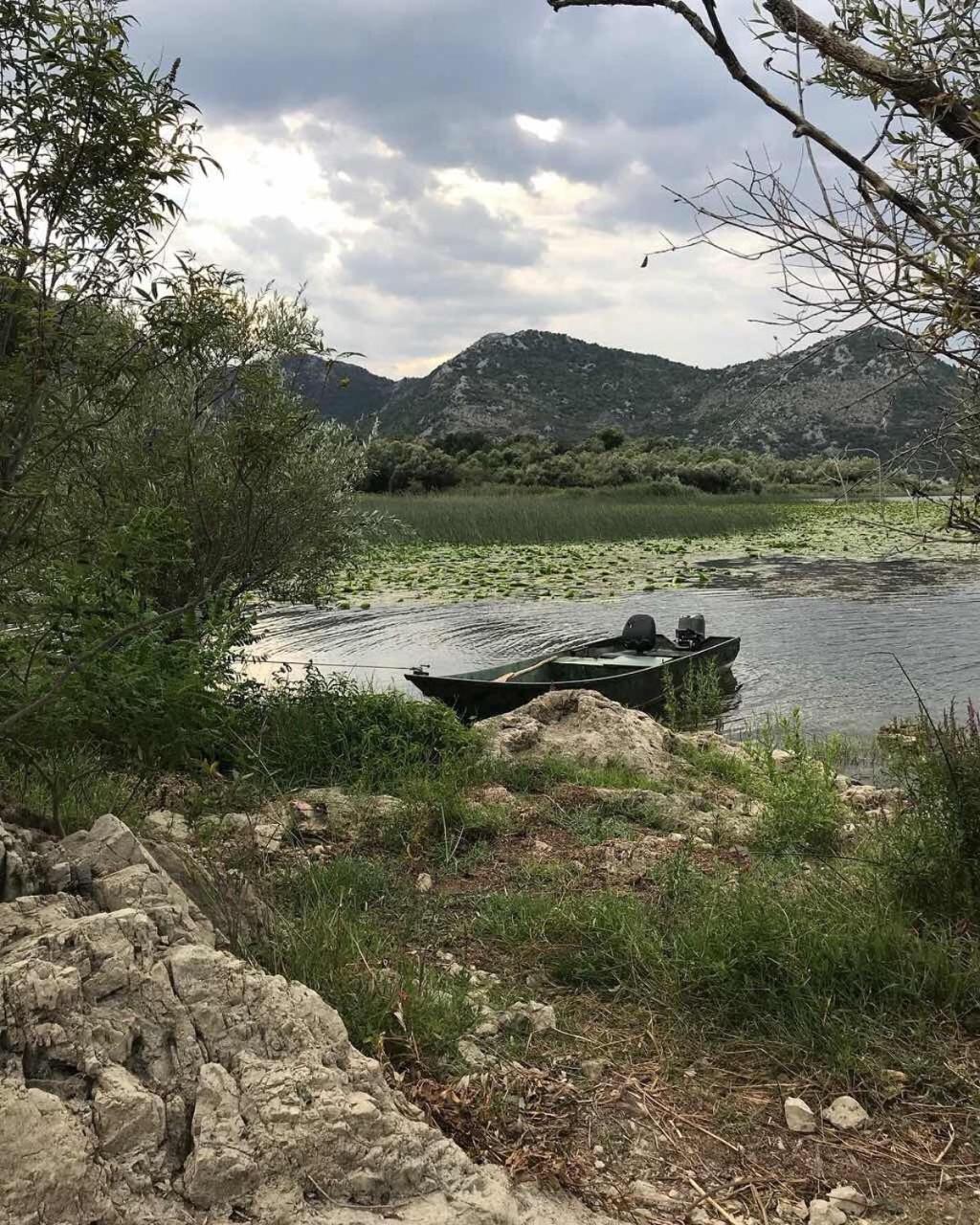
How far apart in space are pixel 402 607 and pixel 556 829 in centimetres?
1326

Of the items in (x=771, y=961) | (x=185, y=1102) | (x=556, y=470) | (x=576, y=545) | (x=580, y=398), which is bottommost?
(x=771, y=961)

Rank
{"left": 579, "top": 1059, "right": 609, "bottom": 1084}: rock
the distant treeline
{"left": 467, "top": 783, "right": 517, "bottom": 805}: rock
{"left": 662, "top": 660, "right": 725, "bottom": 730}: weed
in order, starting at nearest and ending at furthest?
{"left": 579, "top": 1059, "right": 609, "bottom": 1084}: rock → {"left": 467, "top": 783, "right": 517, "bottom": 805}: rock → {"left": 662, "top": 660, "right": 725, "bottom": 730}: weed → the distant treeline

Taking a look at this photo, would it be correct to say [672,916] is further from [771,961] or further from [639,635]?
[639,635]

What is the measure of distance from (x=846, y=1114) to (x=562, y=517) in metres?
28.3

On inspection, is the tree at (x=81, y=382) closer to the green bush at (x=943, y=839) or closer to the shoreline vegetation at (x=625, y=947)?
the shoreline vegetation at (x=625, y=947)

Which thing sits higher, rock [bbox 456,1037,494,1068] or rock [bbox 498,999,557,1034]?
rock [bbox 456,1037,494,1068]

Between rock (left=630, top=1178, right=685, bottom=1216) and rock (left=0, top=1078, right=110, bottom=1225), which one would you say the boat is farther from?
rock (left=0, top=1078, right=110, bottom=1225)

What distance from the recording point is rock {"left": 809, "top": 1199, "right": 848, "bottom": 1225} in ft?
8.93

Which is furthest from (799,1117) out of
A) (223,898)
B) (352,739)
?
(352,739)

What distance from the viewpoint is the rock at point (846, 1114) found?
317 cm

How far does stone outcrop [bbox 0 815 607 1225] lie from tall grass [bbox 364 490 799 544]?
2184 cm

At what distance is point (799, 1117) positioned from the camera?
3.19 m

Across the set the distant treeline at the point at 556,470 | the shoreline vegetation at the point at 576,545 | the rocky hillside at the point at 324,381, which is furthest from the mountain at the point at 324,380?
the distant treeline at the point at 556,470

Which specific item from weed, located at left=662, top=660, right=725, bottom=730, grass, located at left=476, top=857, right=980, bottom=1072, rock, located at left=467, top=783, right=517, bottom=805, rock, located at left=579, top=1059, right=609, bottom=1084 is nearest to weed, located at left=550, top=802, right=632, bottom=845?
rock, located at left=467, top=783, right=517, bottom=805
